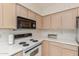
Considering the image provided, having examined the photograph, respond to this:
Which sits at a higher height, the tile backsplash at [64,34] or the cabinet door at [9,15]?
the cabinet door at [9,15]

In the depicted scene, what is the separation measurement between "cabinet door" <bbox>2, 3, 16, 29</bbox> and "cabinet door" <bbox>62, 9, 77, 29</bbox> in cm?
156

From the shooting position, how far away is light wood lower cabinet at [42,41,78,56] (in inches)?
83.0

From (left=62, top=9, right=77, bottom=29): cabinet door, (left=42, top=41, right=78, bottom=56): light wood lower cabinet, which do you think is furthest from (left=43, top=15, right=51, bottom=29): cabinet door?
(left=42, top=41, right=78, bottom=56): light wood lower cabinet

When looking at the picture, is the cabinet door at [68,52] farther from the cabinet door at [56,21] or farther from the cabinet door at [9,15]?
the cabinet door at [9,15]

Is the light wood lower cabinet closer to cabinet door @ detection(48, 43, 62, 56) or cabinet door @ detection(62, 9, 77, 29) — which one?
cabinet door @ detection(48, 43, 62, 56)

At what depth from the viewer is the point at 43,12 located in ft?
10.3

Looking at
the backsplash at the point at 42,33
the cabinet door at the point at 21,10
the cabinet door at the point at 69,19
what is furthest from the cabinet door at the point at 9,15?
the cabinet door at the point at 69,19

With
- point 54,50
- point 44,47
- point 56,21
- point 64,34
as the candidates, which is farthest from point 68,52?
point 56,21

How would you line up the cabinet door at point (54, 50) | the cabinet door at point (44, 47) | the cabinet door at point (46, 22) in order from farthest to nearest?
the cabinet door at point (46, 22)
the cabinet door at point (44, 47)
the cabinet door at point (54, 50)

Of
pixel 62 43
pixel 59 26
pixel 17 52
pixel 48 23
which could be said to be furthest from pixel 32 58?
pixel 48 23

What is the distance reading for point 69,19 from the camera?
8.47 feet

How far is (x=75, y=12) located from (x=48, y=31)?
1231mm

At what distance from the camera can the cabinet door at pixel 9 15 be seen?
4.92ft

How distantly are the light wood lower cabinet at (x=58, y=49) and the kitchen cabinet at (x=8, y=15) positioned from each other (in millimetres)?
1303
